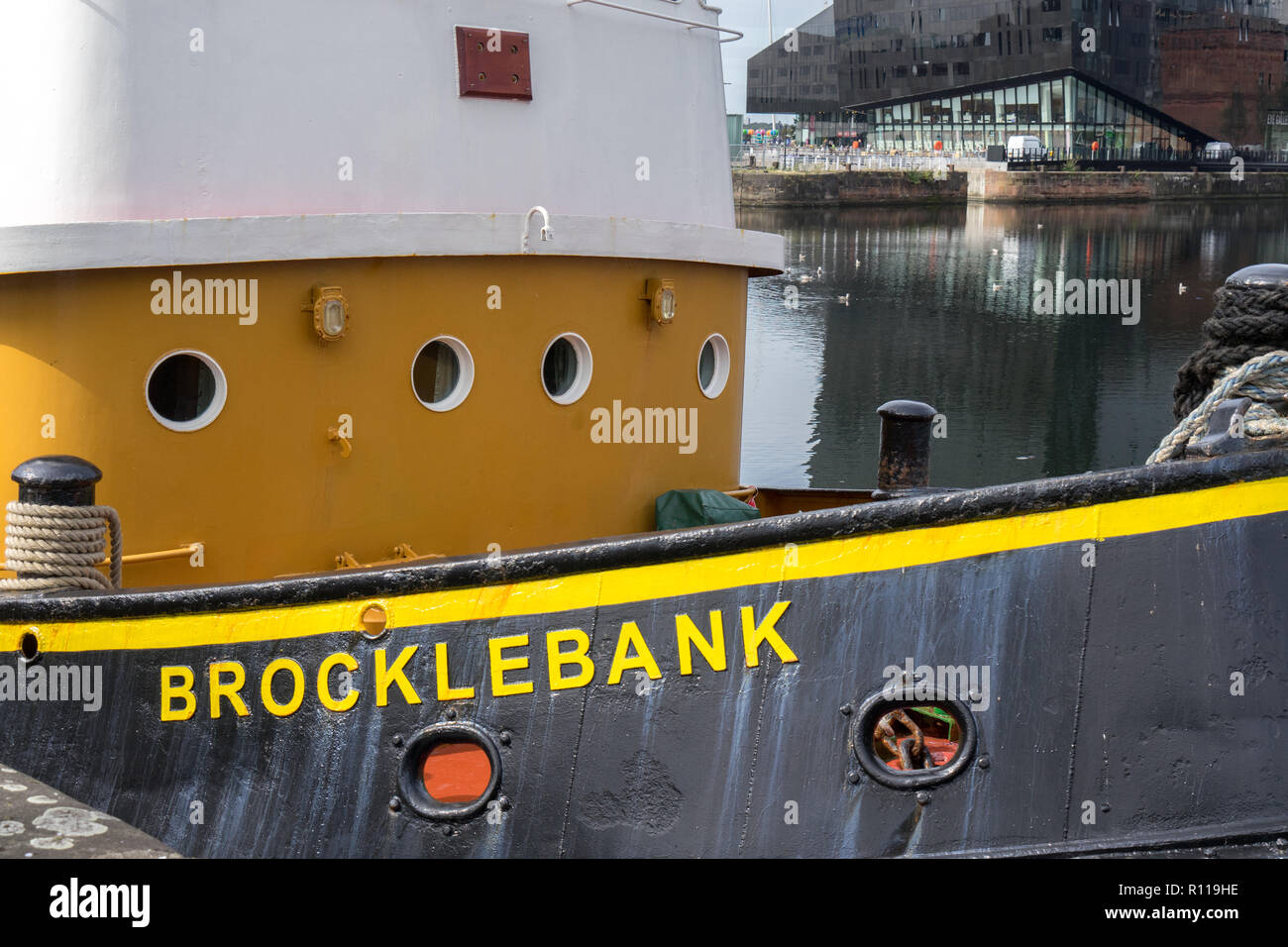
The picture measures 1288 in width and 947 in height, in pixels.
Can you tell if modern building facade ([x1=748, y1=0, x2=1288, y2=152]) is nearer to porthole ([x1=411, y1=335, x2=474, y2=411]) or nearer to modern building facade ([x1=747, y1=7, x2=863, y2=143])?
modern building facade ([x1=747, y1=7, x2=863, y2=143])

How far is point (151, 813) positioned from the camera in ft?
15.4

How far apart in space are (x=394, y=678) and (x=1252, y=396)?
2455 millimetres

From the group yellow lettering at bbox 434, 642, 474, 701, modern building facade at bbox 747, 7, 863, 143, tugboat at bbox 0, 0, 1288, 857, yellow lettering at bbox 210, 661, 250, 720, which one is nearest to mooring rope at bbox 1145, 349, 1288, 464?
tugboat at bbox 0, 0, 1288, 857

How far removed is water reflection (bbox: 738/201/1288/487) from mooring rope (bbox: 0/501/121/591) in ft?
51.1

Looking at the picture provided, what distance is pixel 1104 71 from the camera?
3691 inches

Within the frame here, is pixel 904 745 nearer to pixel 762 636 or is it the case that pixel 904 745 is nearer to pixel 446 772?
pixel 762 636

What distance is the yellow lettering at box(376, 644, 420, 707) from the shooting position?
419cm

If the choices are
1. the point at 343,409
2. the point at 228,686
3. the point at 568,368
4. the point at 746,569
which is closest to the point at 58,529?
the point at 228,686

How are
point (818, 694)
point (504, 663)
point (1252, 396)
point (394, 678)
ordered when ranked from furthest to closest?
point (394, 678)
point (504, 663)
point (818, 694)
point (1252, 396)

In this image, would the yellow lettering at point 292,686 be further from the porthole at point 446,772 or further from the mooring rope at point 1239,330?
the mooring rope at point 1239,330

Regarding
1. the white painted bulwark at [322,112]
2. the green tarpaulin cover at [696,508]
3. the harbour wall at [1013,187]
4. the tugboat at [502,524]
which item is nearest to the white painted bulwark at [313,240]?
the tugboat at [502,524]

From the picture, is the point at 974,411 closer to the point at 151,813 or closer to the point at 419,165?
the point at 419,165
